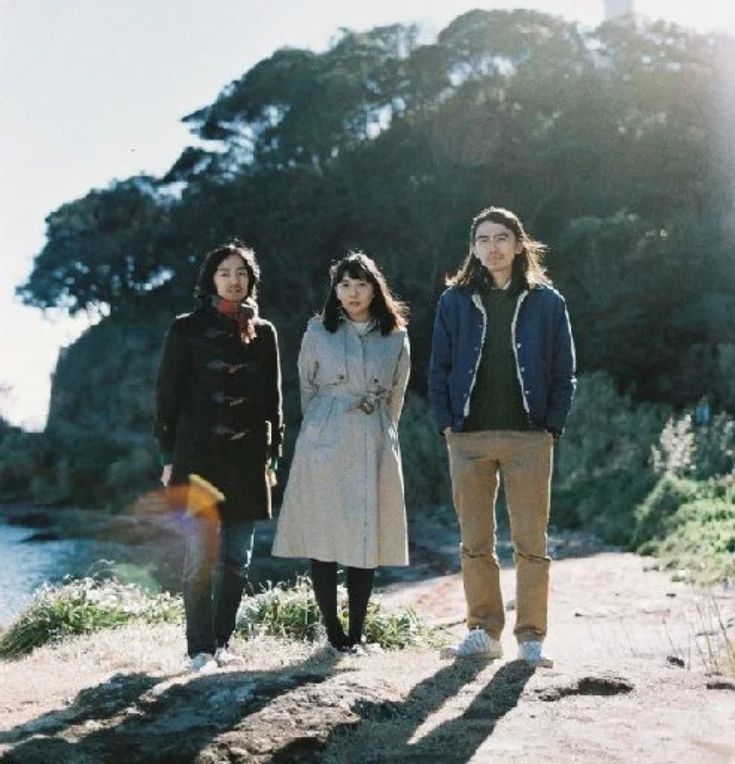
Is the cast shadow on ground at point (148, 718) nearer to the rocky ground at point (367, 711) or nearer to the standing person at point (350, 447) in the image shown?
the rocky ground at point (367, 711)

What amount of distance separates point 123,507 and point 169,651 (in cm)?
1899

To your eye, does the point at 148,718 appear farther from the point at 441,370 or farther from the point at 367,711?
the point at 441,370

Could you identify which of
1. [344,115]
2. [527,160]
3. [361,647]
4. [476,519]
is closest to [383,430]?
[476,519]

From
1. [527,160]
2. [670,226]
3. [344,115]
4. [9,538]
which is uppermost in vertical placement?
[344,115]

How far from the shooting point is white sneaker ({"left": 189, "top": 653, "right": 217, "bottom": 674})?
4.13 metres

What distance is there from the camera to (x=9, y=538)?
20.1m

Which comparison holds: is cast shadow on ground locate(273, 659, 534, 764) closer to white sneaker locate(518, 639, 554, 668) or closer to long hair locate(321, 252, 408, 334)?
white sneaker locate(518, 639, 554, 668)

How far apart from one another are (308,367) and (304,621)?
84.2 inches

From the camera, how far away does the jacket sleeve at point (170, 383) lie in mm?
4297

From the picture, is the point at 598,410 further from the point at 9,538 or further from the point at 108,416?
the point at 108,416

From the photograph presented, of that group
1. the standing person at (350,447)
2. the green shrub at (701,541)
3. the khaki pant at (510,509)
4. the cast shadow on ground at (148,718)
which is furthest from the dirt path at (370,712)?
the green shrub at (701,541)

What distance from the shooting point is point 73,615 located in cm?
680

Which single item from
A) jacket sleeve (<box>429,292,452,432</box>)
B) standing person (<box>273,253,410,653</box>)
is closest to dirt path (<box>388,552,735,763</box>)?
standing person (<box>273,253,410,653</box>)

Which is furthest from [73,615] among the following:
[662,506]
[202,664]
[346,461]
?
[662,506]
